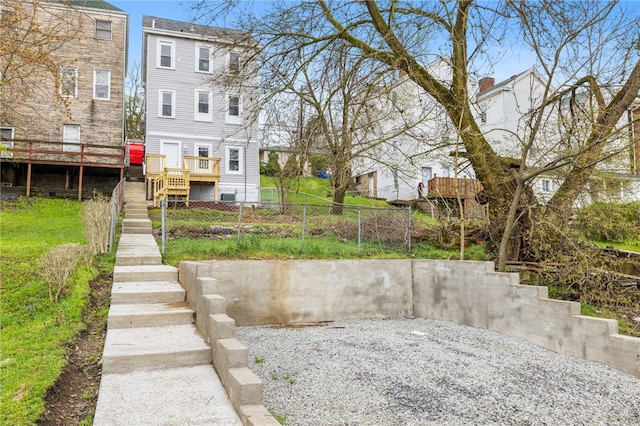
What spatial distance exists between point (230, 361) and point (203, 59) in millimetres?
19740

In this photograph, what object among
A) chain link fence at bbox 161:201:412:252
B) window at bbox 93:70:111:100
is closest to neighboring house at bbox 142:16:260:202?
window at bbox 93:70:111:100

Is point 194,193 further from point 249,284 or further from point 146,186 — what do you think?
point 249,284

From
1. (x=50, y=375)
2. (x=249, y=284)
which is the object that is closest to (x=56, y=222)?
(x=249, y=284)

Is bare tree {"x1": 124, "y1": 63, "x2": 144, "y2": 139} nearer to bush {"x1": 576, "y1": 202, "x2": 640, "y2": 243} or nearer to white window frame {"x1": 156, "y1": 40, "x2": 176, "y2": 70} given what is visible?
white window frame {"x1": 156, "y1": 40, "x2": 176, "y2": 70}

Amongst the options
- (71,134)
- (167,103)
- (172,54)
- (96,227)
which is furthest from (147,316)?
(172,54)

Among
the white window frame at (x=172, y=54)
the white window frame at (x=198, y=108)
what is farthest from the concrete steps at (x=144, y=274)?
the white window frame at (x=172, y=54)

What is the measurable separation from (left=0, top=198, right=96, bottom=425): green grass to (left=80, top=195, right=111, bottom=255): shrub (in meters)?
0.96

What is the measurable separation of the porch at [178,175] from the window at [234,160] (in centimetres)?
201

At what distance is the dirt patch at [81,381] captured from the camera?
129 inches

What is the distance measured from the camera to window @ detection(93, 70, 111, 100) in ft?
65.3

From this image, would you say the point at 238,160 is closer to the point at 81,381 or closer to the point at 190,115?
the point at 190,115

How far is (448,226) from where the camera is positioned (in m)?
11.2

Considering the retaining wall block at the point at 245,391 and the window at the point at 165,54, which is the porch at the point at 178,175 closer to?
the window at the point at 165,54

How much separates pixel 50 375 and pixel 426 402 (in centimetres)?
361
